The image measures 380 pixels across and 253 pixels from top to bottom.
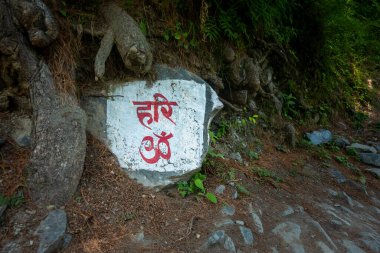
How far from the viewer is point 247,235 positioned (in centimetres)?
282

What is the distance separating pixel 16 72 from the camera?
279cm

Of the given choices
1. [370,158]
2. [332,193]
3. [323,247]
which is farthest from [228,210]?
[370,158]

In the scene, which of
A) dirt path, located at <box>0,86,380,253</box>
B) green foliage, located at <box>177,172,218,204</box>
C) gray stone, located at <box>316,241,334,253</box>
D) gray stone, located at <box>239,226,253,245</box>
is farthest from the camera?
green foliage, located at <box>177,172,218,204</box>

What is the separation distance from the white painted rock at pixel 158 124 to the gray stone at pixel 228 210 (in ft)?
1.78

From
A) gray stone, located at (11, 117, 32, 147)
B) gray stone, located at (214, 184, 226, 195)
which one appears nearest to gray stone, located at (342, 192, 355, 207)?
gray stone, located at (214, 184, 226, 195)

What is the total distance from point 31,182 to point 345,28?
617cm

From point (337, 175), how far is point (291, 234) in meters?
2.04

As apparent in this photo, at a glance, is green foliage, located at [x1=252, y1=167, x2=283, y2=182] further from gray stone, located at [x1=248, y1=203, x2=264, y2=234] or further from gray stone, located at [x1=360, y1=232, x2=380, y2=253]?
gray stone, located at [x1=360, y1=232, x2=380, y2=253]

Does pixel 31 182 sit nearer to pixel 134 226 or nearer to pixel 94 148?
pixel 94 148

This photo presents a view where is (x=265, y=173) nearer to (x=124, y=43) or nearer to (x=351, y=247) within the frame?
(x=351, y=247)

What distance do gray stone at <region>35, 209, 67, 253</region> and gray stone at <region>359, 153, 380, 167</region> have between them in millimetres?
5028

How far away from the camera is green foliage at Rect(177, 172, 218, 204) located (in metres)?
3.13

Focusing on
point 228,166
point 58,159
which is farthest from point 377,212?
point 58,159

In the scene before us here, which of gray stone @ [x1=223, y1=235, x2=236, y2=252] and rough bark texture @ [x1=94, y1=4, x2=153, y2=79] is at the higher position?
rough bark texture @ [x1=94, y1=4, x2=153, y2=79]
